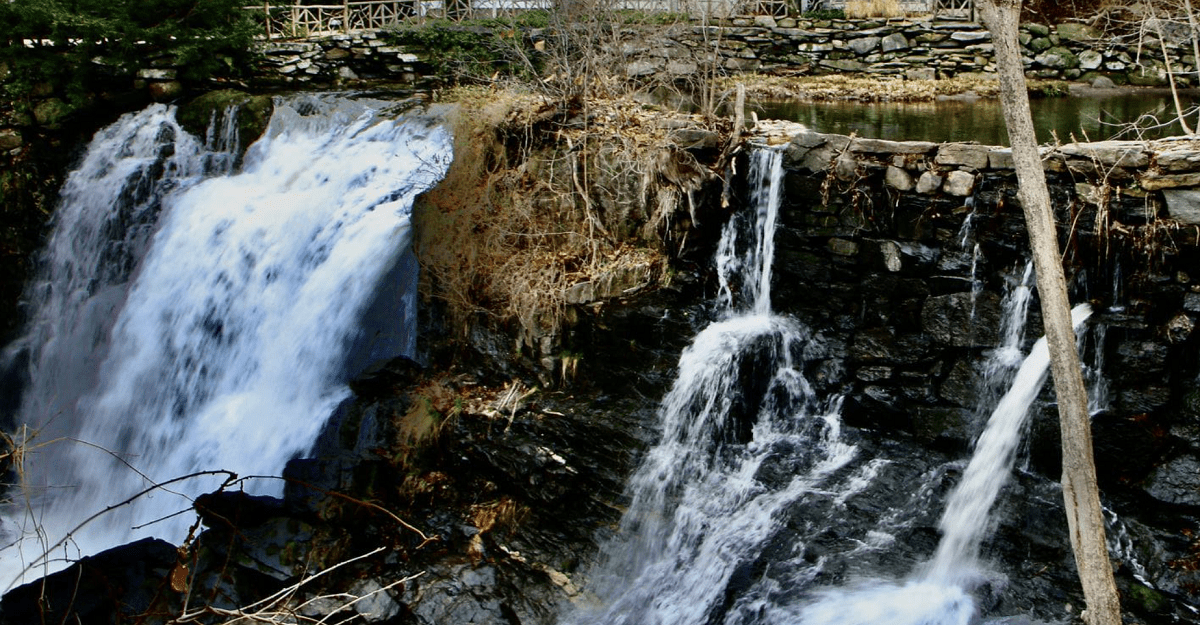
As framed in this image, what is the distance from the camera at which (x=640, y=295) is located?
7.78 metres

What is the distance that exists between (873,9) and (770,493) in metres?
8.77

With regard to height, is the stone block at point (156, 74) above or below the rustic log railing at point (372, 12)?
below

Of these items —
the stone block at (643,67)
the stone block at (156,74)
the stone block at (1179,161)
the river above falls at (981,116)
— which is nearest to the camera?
the stone block at (1179,161)

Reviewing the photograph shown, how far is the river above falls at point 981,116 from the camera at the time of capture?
898 centimetres

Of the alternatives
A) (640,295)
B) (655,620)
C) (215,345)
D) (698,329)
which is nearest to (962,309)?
(698,329)

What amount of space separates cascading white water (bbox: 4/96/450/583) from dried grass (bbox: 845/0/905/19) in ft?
22.1

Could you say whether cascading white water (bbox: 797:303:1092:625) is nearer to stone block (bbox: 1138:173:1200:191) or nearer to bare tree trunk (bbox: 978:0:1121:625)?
stone block (bbox: 1138:173:1200:191)

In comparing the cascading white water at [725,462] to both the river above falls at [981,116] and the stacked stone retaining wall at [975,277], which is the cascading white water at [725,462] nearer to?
the stacked stone retaining wall at [975,277]

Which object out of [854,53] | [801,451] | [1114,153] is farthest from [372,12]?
[1114,153]

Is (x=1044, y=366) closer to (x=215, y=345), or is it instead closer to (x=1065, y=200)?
(x=1065, y=200)

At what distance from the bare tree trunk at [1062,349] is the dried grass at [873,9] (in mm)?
8398

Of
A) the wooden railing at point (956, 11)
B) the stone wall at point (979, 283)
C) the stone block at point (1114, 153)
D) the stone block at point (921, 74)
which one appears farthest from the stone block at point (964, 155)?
the wooden railing at point (956, 11)

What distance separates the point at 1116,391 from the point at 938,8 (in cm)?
863

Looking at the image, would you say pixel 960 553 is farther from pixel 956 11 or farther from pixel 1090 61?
pixel 956 11
